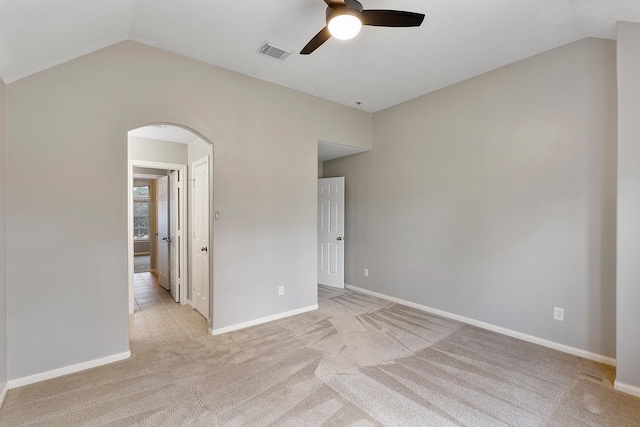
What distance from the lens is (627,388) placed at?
224 centimetres

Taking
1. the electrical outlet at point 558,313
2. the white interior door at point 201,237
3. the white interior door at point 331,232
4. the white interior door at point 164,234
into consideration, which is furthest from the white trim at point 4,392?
the electrical outlet at point 558,313

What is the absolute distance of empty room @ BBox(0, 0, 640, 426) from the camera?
2.18 m

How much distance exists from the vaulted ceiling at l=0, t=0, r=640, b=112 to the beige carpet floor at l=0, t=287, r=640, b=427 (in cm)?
248

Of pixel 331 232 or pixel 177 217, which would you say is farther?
pixel 331 232

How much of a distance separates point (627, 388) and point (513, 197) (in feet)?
5.96

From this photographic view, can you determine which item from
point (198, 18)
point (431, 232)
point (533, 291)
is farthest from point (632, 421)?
point (198, 18)

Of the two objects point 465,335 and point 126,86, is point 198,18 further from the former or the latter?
point 465,335

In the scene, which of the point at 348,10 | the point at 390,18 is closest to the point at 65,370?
the point at 348,10

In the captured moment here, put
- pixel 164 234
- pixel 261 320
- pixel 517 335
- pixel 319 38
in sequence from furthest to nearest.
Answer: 1. pixel 164 234
2. pixel 261 320
3. pixel 517 335
4. pixel 319 38

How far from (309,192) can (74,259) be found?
8.50 ft

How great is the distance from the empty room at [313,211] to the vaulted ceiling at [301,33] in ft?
0.07

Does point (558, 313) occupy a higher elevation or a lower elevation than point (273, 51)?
lower

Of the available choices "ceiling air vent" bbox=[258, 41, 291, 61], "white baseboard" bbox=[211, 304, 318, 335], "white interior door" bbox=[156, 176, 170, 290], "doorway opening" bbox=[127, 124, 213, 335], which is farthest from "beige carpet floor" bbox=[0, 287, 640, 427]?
"ceiling air vent" bbox=[258, 41, 291, 61]

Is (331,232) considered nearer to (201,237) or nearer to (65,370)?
(201,237)
